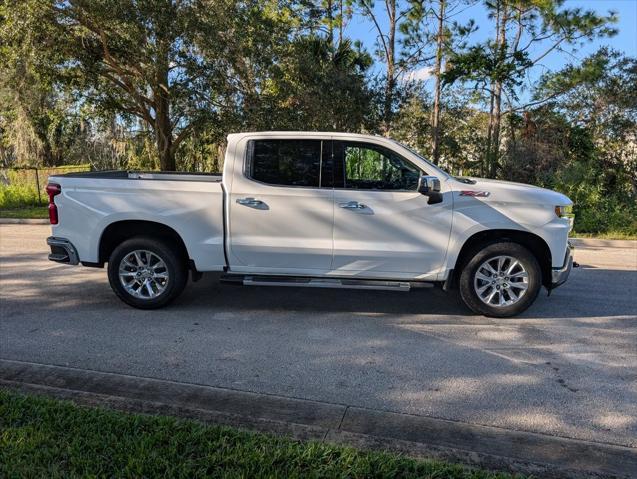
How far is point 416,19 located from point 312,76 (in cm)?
683

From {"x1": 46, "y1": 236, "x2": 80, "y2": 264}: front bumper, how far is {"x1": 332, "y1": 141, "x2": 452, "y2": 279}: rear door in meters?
2.92

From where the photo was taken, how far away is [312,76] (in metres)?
14.9

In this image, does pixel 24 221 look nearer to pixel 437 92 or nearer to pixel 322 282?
pixel 322 282

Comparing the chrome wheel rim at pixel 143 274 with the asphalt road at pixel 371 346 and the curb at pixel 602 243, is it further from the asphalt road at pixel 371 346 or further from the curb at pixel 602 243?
the curb at pixel 602 243

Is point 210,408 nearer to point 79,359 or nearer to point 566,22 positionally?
point 79,359

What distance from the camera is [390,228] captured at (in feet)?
18.0

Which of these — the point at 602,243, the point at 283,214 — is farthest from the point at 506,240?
the point at 602,243

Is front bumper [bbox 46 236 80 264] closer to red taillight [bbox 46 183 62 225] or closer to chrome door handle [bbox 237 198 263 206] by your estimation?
red taillight [bbox 46 183 62 225]

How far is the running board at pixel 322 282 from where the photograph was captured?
5504 millimetres

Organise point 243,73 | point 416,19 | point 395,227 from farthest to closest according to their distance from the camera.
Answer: point 416,19
point 243,73
point 395,227

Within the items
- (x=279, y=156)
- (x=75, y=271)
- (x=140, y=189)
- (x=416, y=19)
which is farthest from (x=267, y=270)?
(x=416, y=19)

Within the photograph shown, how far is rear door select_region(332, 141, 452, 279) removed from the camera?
5.48 meters

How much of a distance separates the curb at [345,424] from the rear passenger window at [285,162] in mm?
2584

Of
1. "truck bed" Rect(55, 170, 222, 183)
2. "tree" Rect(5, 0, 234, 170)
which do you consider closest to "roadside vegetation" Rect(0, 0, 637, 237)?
"tree" Rect(5, 0, 234, 170)
